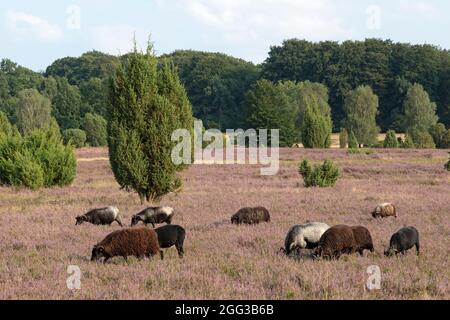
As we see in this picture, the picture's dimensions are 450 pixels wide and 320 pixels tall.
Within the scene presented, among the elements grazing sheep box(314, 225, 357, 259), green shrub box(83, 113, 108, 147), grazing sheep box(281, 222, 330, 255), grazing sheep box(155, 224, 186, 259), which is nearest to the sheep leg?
grazing sheep box(155, 224, 186, 259)

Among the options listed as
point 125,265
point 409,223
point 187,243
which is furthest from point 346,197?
point 125,265

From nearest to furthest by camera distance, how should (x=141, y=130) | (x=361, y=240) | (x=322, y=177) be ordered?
(x=361, y=240)
(x=141, y=130)
(x=322, y=177)

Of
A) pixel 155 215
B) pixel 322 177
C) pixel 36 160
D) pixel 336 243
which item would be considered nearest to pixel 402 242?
pixel 336 243

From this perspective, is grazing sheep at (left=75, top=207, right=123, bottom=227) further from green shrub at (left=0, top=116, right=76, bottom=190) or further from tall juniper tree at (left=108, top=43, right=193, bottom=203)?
green shrub at (left=0, top=116, right=76, bottom=190)

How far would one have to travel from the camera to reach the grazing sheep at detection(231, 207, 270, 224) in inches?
743

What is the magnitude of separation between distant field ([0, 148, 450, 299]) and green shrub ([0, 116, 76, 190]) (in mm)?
1772

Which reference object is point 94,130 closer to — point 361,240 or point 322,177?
point 322,177

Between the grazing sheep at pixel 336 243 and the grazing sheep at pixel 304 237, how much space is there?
2.23 feet

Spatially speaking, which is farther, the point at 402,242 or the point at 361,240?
the point at 361,240

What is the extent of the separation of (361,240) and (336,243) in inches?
33.9

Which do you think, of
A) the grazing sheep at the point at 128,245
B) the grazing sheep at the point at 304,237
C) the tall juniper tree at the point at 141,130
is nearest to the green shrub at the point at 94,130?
the tall juniper tree at the point at 141,130

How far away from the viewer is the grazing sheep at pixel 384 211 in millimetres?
20016

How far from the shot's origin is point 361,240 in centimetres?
1341
